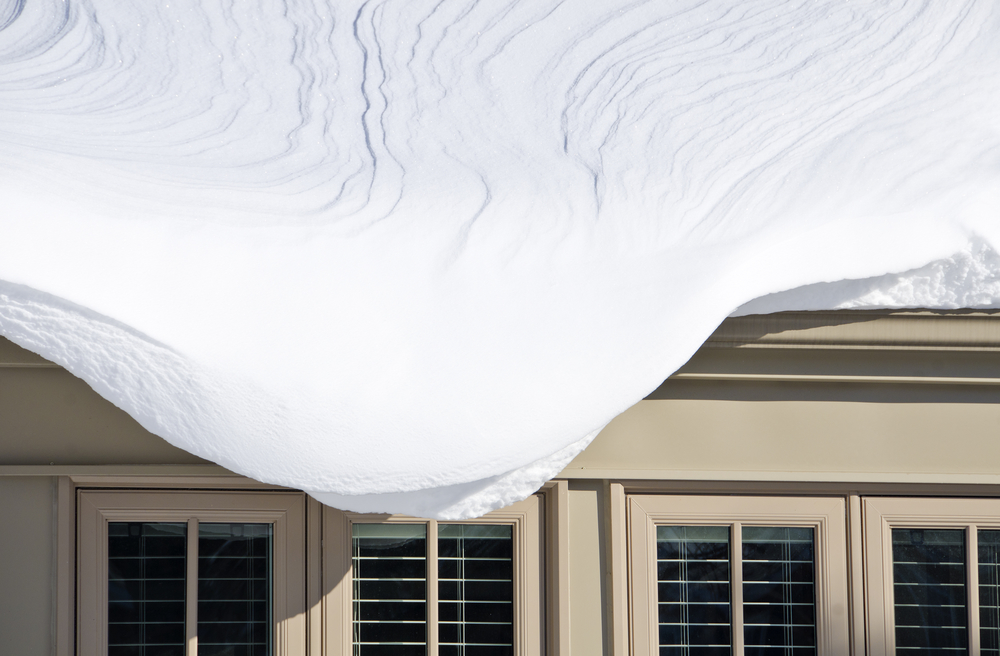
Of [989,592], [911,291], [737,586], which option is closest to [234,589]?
[737,586]

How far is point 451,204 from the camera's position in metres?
1.74

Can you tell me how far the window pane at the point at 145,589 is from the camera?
2459 millimetres

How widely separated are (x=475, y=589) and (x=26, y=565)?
4.84 ft

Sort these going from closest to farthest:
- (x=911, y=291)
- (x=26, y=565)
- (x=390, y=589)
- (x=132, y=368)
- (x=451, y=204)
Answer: (x=132, y=368)
(x=451, y=204)
(x=911, y=291)
(x=26, y=565)
(x=390, y=589)

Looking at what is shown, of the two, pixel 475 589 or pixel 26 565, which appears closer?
pixel 26 565

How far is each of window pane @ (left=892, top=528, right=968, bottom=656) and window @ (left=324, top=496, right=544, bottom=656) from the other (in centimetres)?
124

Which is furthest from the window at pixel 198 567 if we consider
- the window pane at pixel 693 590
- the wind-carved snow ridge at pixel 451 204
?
the window pane at pixel 693 590

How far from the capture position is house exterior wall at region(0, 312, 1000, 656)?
7.82ft

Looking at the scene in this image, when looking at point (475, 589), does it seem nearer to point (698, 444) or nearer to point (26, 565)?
point (698, 444)

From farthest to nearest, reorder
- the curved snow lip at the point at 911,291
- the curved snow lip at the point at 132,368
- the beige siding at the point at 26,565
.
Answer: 1. the beige siding at the point at 26,565
2. the curved snow lip at the point at 911,291
3. the curved snow lip at the point at 132,368

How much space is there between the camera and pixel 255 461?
1.40 meters

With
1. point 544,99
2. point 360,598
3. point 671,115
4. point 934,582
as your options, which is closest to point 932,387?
point 934,582

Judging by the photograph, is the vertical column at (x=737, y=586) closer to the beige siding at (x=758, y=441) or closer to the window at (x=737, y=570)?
the window at (x=737, y=570)

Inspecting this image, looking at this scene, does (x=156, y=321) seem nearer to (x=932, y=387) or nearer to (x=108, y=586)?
(x=108, y=586)
